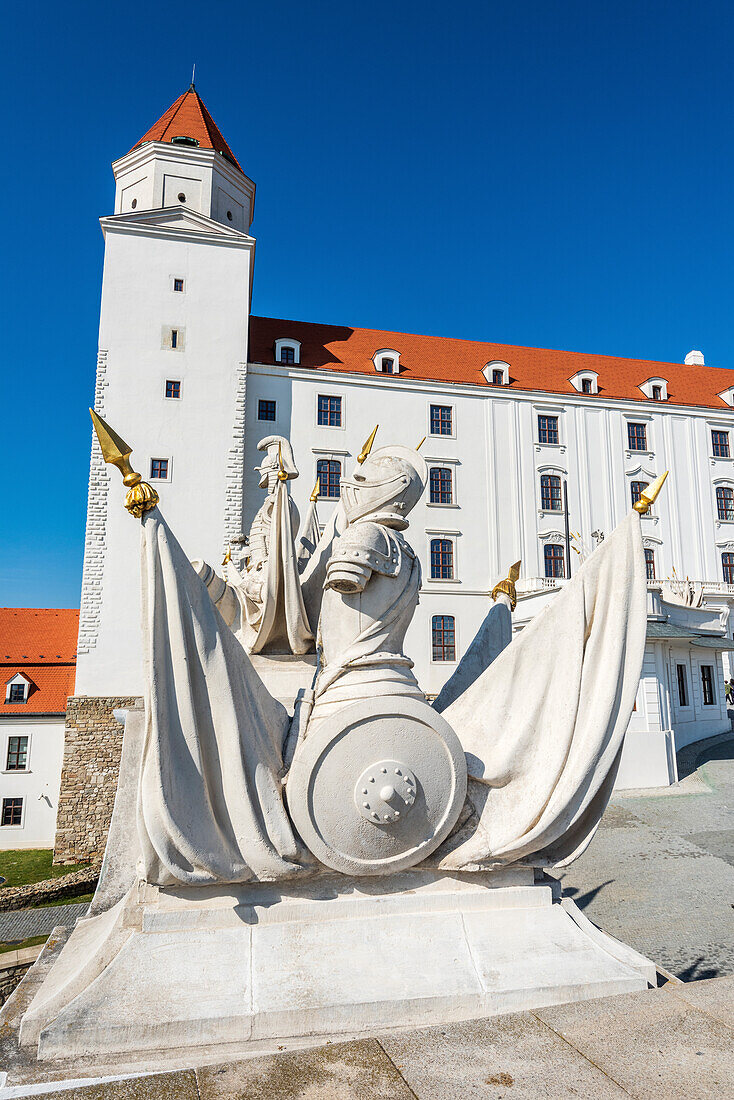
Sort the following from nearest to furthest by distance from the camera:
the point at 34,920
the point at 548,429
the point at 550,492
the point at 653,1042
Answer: the point at 653,1042
the point at 34,920
the point at 550,492
the point at 548,429

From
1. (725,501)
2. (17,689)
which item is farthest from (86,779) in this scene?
(725,501)

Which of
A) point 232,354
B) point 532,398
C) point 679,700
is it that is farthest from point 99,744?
point 532,398

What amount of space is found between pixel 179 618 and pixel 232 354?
2806cm

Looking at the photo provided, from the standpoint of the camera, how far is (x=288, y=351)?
108ft

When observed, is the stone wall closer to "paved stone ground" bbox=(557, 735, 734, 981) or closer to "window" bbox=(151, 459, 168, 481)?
"window" bbox=(151, 459, 168, 481)

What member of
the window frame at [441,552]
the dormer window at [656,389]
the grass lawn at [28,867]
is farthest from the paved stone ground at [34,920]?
the dormer window at [656,389]

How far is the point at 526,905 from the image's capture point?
12.9 ft

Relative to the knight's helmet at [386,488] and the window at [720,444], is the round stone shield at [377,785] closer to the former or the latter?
the knight's helmet at [386,488]

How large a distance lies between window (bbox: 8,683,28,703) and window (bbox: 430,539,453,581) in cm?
1757

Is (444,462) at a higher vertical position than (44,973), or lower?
higher

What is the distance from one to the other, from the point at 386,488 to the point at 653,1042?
2.91m

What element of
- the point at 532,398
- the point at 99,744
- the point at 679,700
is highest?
the point at 532,398

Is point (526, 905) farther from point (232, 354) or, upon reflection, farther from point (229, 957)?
point (232, 354)

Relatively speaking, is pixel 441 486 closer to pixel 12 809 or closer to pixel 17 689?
pixel 17 689
